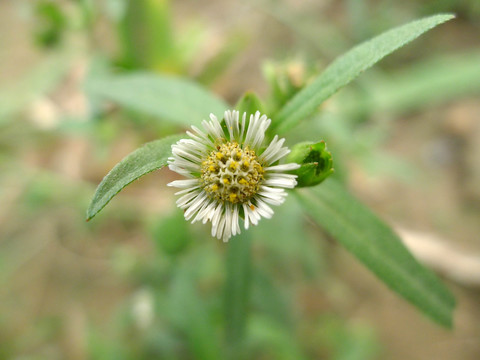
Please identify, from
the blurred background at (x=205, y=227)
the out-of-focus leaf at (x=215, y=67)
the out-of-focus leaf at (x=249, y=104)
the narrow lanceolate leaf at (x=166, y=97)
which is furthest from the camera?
the out-of-focus leaf at (x=215, y=67)

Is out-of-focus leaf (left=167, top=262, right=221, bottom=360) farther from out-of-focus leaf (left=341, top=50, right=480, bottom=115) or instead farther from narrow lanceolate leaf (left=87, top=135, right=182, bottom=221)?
out-of-focus leaf (left=341, top=50, right=480, bottom=115)

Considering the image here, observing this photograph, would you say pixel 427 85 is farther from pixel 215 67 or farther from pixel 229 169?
pixel 229 169

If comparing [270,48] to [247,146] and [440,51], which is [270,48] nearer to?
[440,51]

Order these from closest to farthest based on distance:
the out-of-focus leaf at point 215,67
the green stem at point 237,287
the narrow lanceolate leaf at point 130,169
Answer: the narrow lanceolate leaf at point 130,169
the green stem at point 237,287
the out-of-focus leaf at point 215,67

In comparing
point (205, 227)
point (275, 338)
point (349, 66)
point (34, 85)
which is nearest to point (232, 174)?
point (349, 66)

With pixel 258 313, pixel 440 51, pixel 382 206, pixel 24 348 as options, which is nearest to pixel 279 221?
pixel 258 313

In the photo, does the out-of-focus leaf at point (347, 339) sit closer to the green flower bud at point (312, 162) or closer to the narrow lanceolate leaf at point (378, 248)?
the narrow lanceolate leaf at point (378, 248)

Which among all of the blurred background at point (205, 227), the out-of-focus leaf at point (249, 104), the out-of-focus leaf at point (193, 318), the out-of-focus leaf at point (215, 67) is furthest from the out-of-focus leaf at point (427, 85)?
the out-of-focus leaf at point (249, 104)

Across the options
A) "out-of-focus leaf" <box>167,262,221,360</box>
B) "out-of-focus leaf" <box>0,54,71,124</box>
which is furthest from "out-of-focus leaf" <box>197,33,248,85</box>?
"out-of-focus leaf" <box>167,262,221,360</box>
